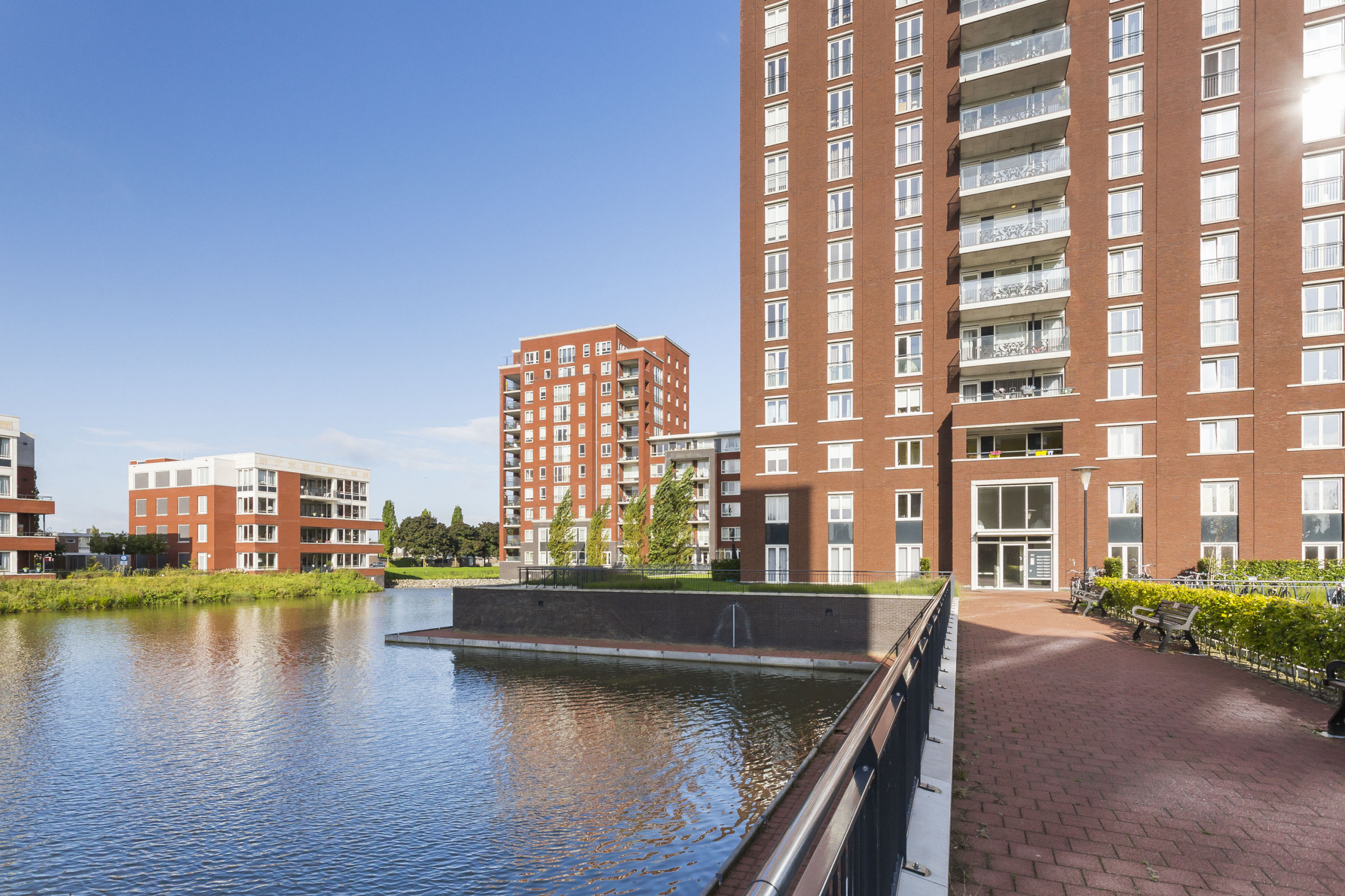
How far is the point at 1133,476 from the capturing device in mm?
32625

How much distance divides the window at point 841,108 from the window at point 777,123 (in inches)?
99.2

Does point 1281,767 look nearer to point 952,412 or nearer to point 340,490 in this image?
point 952,412

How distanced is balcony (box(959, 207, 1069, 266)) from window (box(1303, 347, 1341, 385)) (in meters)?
11.3

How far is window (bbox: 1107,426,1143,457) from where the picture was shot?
108 feet

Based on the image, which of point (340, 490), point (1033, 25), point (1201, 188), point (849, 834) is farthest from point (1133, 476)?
point (340, 490)

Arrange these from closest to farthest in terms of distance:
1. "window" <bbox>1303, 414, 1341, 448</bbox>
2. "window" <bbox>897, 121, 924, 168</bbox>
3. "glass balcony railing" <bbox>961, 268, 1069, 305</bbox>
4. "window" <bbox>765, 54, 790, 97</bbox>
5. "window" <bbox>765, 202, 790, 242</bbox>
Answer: "window" <bbox>1303, 414, 1341, 448</bbox>
"glass balcony railing" <bbox>961, 268, 1069, 305</bbox>
"window" <bbox>897, 121, 924, 168</bbox>
"window" <bbox>765, 202, 790, 242</bbox>
"window" <bbox>765, 54, 790, 97</bbox>

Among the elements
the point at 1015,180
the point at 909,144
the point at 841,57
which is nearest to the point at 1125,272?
the point at 1015,180

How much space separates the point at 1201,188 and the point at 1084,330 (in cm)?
808

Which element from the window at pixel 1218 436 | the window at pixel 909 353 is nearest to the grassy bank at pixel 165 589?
the window at pixel 909 353

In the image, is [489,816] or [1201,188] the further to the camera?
[1201,188]

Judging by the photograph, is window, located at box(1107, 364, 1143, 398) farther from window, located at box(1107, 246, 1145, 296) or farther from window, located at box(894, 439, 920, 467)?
window, located at box(894, 439, 920, 467)

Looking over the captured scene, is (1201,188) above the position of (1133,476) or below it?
above

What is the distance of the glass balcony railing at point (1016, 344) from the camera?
34188mm

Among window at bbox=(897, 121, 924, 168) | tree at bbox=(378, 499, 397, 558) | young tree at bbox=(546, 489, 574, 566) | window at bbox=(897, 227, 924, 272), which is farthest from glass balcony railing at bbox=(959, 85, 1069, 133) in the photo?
tree at bbox=(378, 499, 397, 558)
